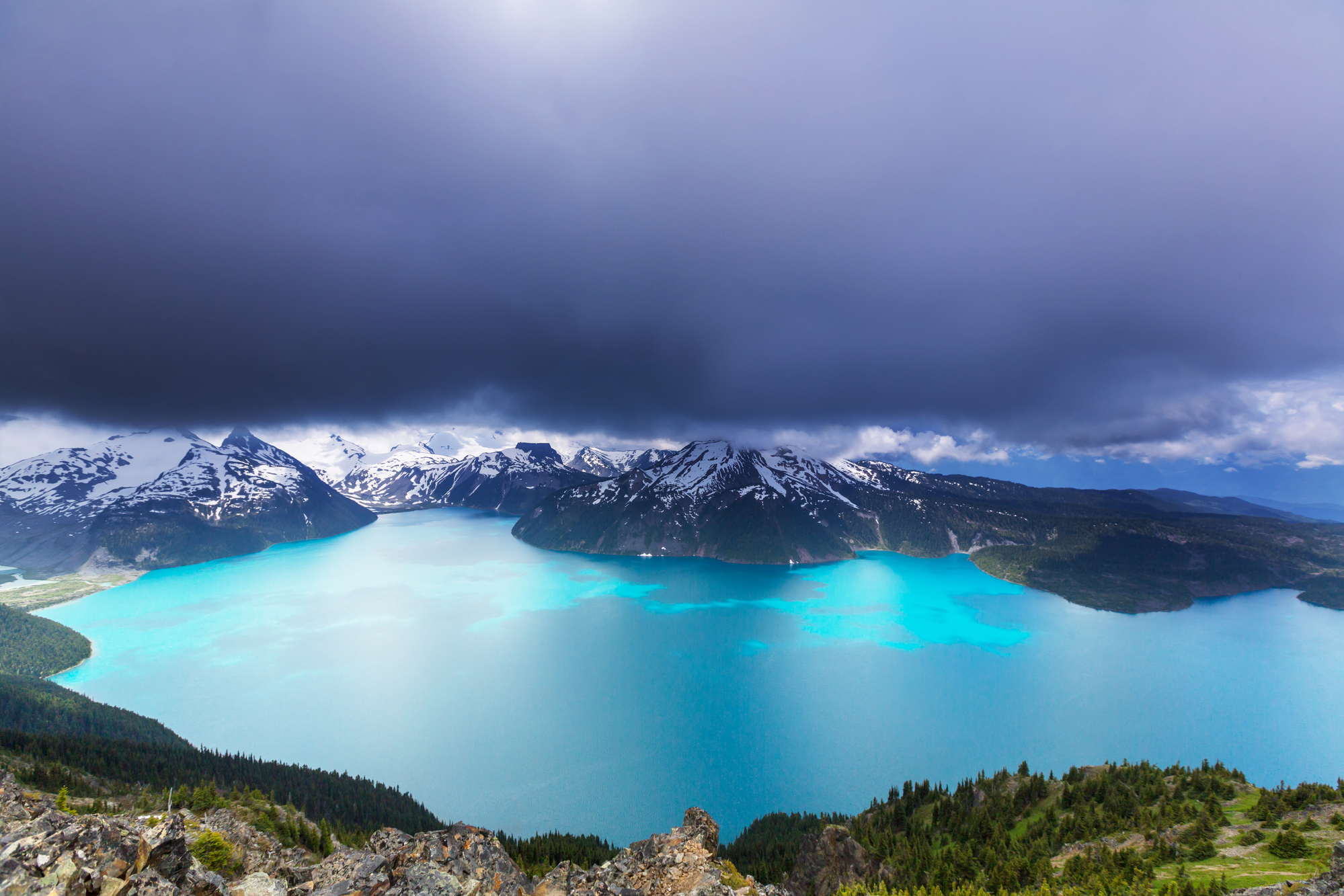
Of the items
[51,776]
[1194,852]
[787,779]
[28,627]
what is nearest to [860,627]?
[787,779]

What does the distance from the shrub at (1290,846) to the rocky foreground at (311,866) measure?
1401cm

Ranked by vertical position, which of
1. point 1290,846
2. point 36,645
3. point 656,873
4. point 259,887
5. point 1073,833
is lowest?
point 36,645

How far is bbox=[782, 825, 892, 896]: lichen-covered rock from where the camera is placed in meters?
36.3

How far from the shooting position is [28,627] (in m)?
119

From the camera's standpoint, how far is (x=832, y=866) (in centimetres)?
3766

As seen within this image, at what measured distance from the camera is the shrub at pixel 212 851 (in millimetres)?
21578

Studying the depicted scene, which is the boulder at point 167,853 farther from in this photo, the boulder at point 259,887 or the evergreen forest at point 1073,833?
the evergreen forest at point 1073,833

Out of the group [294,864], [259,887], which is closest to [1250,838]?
[259,887]

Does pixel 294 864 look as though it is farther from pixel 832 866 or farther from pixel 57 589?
pixel 57 589

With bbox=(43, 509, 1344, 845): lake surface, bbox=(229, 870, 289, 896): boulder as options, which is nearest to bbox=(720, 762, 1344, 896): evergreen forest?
bbox=(43, 509, 1344, 845): lake surface

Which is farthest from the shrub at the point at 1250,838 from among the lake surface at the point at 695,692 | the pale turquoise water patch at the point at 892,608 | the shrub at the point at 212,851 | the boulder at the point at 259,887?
the pale turquoise water patch at the point at 892,608

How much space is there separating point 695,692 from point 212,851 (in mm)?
71204

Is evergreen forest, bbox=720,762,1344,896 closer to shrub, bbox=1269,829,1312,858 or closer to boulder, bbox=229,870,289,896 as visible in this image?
shrub, bbox=1269,829,1312,858

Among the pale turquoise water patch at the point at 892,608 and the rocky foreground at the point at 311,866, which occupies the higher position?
the rocky foreground at the point at 311,866
